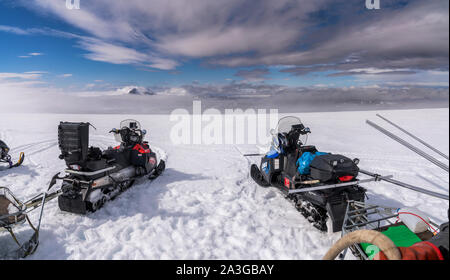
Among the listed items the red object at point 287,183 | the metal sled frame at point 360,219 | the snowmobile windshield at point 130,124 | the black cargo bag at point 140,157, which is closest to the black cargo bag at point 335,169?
the metal sled frame at point 360,219

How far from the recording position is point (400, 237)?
233 centimetres

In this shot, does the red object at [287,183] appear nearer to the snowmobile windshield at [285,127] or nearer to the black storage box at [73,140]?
the snowmobile windshield at [285,127]

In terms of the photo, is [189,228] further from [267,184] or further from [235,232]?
[267,184]

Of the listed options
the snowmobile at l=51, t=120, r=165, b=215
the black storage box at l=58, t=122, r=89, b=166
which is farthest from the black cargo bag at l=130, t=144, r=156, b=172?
the black storage box at l=58, t=122, r=89, b=166

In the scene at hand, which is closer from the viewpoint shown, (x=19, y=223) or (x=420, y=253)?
(x=420, y=253)

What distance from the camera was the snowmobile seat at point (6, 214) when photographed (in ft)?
8.85

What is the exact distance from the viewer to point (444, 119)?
0.92 metres

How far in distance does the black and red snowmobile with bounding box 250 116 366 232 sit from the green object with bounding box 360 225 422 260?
25.6 inches

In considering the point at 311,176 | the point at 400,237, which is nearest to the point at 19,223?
the point at 311,176

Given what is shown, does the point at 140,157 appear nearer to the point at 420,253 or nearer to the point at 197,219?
the point at 197,219

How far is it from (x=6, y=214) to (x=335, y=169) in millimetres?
4361

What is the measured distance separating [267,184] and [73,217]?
3910 mm
